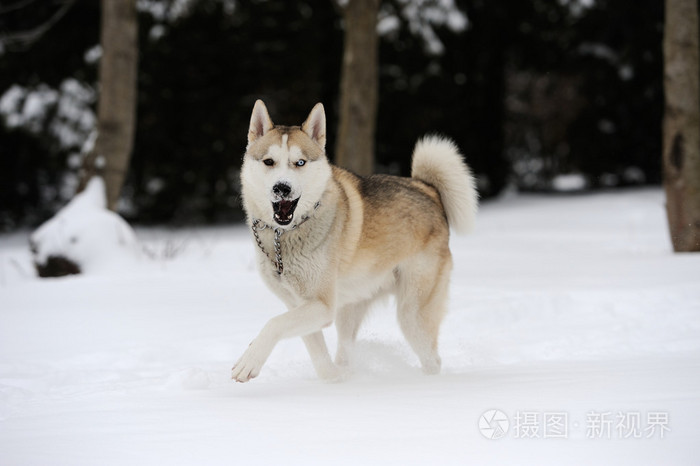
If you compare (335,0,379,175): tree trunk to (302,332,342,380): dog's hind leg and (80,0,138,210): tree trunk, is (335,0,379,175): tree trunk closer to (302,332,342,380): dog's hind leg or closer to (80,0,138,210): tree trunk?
(80,0,138,210): tree trunk

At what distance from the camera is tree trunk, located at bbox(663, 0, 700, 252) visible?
24.8ft

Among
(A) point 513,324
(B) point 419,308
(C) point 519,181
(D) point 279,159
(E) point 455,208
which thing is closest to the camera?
(D) point 279,159

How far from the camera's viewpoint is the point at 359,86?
382 inches

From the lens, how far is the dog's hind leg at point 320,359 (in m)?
3.94

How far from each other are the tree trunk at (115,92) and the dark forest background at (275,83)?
4916 millimetres

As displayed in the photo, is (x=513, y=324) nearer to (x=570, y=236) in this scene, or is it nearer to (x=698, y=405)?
(x=698, y=405)

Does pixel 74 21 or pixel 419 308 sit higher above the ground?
→ pixel 74 21

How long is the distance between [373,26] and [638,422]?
8.08 metres

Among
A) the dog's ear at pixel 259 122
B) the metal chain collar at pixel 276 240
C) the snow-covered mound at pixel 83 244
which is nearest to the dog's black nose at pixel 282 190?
the metal chain collar at pixel 276 240

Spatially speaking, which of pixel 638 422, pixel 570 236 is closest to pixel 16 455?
pixel 638 422

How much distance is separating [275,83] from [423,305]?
11.4 m

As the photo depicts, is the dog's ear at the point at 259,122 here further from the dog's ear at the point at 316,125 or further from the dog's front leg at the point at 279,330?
the dog's front leg at the point at 279,330

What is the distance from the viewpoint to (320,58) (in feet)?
49.2

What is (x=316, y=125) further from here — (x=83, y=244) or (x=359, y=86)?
(x=359, y=86)
